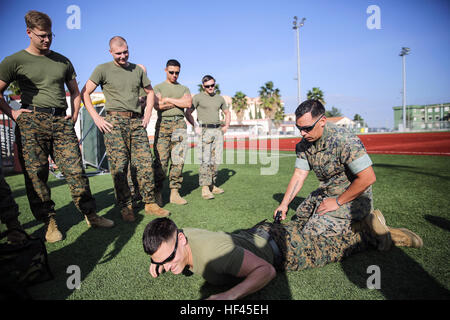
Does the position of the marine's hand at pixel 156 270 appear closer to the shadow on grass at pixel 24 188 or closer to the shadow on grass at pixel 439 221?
the shadow on grass at pixel 439 221

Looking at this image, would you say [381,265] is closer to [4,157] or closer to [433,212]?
[433,212]

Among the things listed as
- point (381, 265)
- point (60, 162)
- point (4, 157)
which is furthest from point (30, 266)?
point (4, 157)

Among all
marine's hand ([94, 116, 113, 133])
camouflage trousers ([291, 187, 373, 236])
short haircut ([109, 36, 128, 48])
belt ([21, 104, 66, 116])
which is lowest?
camouflage trousers ([291, 187, 373, 236])

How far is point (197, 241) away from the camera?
1.71 meters

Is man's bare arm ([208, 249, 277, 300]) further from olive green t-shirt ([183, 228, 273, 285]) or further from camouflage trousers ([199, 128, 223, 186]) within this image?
camouflage trousers ([199, 128, 223, 186])

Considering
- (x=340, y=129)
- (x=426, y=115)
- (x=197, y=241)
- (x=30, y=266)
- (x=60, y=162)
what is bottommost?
(x=30, y=266)

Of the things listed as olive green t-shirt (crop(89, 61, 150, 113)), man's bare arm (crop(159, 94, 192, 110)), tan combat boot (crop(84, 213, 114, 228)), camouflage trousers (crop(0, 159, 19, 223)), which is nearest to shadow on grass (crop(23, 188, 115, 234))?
tan combat boot (crop(84, 213, 114, 228))

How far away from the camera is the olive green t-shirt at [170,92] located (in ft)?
15.3

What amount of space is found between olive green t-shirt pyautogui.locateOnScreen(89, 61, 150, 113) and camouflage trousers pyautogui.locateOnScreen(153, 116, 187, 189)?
0.87 m

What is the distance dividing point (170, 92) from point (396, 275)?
4.18 meters

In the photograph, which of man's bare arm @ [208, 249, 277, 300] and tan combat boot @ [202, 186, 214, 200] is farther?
tan combat boot @ [202, 186, 214, 200]

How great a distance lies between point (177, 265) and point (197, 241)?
0.62ft

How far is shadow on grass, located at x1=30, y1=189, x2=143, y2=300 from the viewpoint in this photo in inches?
79.7

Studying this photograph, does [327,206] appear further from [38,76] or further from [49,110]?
[38,76]
